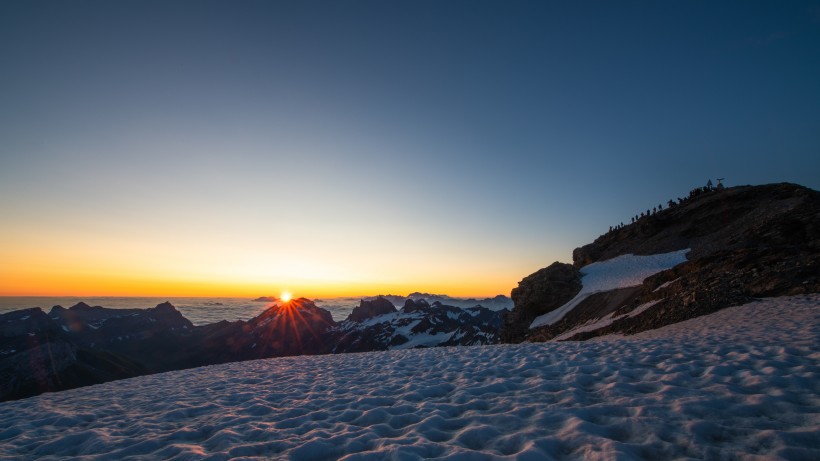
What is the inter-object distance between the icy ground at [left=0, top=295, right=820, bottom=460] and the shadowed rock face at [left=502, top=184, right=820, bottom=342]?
137 inches

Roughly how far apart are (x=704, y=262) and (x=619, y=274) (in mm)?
8577

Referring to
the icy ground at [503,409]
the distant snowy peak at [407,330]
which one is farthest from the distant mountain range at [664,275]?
the distant snowy peak at [407,330]

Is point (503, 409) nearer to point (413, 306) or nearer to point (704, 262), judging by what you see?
point (704, 262)

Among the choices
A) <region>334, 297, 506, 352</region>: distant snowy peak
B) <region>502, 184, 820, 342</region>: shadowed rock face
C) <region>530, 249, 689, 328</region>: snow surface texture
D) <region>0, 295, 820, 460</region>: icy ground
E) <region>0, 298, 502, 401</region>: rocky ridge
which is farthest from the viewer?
<region>334, 297, 506, 352</region>: distant snowy peak

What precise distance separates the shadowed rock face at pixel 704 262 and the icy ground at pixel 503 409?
137 inches

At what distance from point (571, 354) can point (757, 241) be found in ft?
57.9

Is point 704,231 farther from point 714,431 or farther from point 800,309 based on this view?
point 714,431

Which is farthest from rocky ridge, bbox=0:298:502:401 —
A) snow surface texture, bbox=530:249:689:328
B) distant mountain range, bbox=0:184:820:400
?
snow surface texture, bbox=530:249:689:328

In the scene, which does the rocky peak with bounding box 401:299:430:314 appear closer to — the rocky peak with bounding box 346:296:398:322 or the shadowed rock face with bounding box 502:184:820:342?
the rocky peak with bounding box 346:296:398:322

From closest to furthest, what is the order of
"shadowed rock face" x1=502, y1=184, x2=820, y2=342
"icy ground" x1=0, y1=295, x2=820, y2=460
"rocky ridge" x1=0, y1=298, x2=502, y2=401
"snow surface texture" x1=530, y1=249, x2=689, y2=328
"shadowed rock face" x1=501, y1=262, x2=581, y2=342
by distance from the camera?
"icy ground" x1=0, y1=295, x2=820, y2=460, "shadowed rock face" x1=502, y1=184, x2=820, y2=342, "snow surface texture" x1=530, y1=249, x2=689, y2=328, "shadowed rock face" x1=501, y1=262, x2=581, y2=342, "rocky ridge" x1=0, y1=298, x2=502, y2=401

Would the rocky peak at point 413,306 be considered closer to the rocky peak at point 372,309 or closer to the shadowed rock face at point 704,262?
the rocky peak at point 372,309

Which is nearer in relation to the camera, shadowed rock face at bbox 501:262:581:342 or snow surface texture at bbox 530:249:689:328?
snow surface texture at bbox 530:249:689:328

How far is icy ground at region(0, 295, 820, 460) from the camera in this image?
5020 mm

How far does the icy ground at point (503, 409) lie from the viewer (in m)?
5.02
